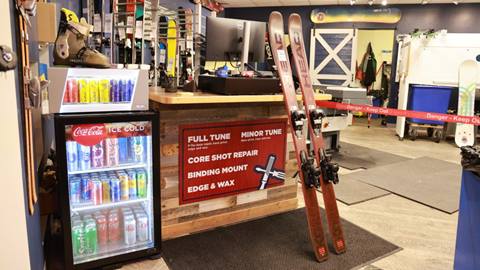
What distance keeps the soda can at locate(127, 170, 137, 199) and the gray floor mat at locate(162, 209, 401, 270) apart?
0.45 metres

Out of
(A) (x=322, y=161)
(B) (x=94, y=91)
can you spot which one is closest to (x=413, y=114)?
(A) (x=322, y=161)

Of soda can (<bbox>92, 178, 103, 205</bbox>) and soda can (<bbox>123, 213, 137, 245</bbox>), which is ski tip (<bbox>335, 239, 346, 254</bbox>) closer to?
soda can (<bbox>123, 213, 137, 245</bbox>)

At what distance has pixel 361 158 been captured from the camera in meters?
5.24

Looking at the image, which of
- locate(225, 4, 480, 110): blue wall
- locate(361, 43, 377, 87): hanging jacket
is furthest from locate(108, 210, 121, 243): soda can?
locate(361, 43, 377, 87): hanging jacket

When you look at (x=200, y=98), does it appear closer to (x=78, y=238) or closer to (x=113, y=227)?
(x=113, y=227)

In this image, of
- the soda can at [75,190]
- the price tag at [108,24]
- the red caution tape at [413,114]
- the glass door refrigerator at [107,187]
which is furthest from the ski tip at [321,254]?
the price tag at [108,24]

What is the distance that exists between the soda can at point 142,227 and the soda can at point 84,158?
45 centimetres

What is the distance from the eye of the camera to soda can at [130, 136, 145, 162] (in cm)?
217

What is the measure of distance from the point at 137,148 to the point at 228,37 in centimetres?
117

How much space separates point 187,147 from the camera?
2506mm

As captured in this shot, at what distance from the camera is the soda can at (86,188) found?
2.07 m

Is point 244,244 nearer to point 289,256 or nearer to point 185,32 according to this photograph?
point 289,256

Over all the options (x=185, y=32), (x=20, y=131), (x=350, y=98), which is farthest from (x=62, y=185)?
(x=350, y=98)

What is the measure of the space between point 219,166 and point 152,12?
49.3 inches
